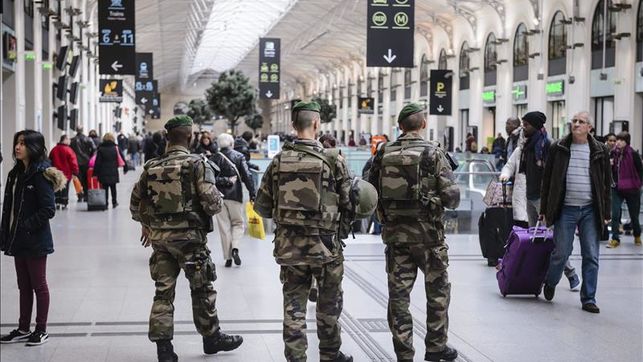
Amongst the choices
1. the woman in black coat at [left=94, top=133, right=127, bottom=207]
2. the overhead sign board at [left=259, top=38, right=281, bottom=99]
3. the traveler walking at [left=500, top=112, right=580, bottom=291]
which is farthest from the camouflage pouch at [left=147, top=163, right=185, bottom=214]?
the overhead sign board at [left=259, top=38, right=281, bottom=99]

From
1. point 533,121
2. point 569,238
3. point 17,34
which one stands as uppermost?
point 17,34

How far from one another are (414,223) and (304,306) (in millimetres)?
1036

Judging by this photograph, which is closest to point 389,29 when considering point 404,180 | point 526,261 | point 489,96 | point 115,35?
point 115,35

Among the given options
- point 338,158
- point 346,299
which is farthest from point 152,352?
point 346,299

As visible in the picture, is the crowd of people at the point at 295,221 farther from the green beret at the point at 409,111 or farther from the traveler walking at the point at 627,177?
the traveler walking at the point at 627,177

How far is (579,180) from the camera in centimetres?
805

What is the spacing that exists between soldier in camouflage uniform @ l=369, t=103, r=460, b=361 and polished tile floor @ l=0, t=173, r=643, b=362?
0.44 metres

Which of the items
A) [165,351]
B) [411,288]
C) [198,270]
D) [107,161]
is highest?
[107,161]

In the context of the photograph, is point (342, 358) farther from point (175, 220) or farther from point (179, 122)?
point (179, 122)

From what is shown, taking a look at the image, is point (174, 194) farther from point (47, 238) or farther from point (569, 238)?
point (569, 238)

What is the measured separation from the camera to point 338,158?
5.63m

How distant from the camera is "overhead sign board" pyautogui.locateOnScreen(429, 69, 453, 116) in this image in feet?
82.3

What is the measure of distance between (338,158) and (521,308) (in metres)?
3.51

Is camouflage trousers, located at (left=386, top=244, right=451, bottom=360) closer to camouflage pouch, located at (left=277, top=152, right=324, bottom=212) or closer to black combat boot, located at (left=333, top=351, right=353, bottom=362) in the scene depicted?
black combat boot, located at (left=333, top=351, right=353, bottom=362)
